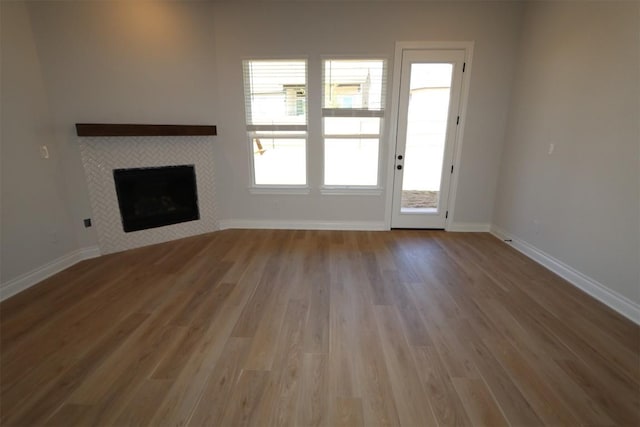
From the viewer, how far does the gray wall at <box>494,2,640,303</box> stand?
233cm

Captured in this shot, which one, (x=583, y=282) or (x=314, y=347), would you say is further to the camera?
(x=583, y=282)

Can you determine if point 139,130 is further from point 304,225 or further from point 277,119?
point 304,225

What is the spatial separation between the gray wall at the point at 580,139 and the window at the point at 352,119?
1799 mm

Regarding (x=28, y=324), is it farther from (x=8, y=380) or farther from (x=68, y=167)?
(x=68, y=167)

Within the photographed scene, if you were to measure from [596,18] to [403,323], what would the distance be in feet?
10.8

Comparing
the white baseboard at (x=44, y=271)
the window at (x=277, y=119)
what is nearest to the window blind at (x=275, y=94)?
the window at (x=277, y=119)

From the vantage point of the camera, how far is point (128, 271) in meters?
3.00

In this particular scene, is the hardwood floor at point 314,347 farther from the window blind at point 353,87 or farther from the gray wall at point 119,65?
the window blind at point 353,87

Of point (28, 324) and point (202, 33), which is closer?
point (28, 324)

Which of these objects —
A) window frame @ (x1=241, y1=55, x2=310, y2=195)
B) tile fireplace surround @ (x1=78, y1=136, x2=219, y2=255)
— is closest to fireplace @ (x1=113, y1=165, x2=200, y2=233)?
tile fireplace surround @ (x1=78, y1=136, x2=219, y2=255)

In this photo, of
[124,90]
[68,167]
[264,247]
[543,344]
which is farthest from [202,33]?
[543,344]

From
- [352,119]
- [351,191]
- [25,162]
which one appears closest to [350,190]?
[351,191]

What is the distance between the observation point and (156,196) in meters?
3.78

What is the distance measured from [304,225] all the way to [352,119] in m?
1.71
